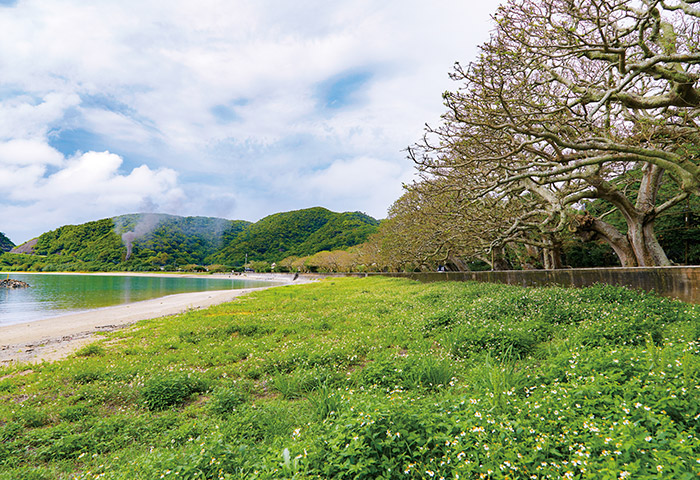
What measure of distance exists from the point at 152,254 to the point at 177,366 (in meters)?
162

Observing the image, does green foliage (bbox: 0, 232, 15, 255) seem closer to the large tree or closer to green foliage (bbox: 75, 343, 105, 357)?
green foliage (bbox: 75, 343, 105, 357)

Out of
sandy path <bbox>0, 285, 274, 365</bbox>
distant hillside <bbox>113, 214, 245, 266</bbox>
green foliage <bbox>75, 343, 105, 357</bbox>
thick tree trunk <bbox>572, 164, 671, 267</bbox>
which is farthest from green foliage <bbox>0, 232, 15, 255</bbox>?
thick tree trunk <bbox>572, 164, 671, 267</bbox>

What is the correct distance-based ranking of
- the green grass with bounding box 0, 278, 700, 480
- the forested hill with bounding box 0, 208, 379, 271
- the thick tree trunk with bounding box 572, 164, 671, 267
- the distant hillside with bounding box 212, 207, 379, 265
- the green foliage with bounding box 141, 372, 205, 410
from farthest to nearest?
the forested hill with bounding box 0, 208, 379, 271 < the distant hillside with bounding box 212, 207, 379, 265 < the thick tree trunk with bounding box 572, 164, 671, 267 < the green foliage with bounding box 141, 372, 205, 410 < the green grass with bounding box 0, 278, 700, 480

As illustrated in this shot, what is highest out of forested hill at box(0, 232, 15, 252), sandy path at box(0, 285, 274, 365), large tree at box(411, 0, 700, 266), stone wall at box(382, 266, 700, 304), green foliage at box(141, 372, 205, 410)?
forested hill at box(0, 232, 15, 252)

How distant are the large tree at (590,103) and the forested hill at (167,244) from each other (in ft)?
327

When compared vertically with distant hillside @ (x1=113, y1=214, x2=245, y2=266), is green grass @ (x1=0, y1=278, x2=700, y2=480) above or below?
below

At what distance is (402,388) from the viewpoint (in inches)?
194

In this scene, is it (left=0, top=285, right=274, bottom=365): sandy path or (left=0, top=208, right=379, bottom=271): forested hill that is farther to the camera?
(left=0, top=208, right=379, bottom=271): forested hill

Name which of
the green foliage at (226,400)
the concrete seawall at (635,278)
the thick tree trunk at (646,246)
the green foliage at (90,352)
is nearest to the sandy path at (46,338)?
the green foliage at (90,352)

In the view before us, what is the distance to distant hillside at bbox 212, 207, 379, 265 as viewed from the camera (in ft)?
415

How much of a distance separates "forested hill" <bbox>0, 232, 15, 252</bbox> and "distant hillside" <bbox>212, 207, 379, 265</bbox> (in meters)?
97.8

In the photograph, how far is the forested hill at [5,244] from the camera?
155 m

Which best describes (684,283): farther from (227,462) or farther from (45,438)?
(45,438)

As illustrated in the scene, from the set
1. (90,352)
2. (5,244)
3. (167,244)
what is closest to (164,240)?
(167,244)
